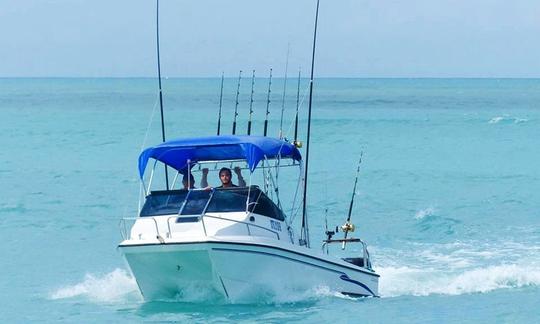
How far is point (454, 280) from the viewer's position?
849 inches

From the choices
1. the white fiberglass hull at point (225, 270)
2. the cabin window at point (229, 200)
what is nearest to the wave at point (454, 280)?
the white fiberglass hull at point (225, 270)

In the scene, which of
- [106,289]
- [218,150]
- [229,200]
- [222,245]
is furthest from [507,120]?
[222,245]

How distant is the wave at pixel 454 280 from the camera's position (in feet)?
66.9

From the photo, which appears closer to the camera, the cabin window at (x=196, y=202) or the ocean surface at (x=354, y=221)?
the cabin window at (x=196, y=202)

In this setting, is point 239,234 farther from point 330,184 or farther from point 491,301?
point 330,184

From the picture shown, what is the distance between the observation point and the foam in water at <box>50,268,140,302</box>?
62.5ft

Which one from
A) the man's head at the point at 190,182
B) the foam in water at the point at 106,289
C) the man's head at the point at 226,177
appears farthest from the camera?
the foam in water at the point at 106,289

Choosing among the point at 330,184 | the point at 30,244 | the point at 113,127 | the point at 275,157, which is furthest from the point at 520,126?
the point at 275,157

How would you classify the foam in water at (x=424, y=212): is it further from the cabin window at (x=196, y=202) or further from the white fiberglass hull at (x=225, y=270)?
the cabin window at (x=196, y=202)

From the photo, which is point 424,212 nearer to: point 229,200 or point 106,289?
point 106,289

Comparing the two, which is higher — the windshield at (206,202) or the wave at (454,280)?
the windshield at (206,202)

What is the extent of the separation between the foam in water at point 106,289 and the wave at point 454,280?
4.20m

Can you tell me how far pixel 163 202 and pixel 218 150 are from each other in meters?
1.43

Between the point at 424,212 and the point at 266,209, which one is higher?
the point at 266,209
